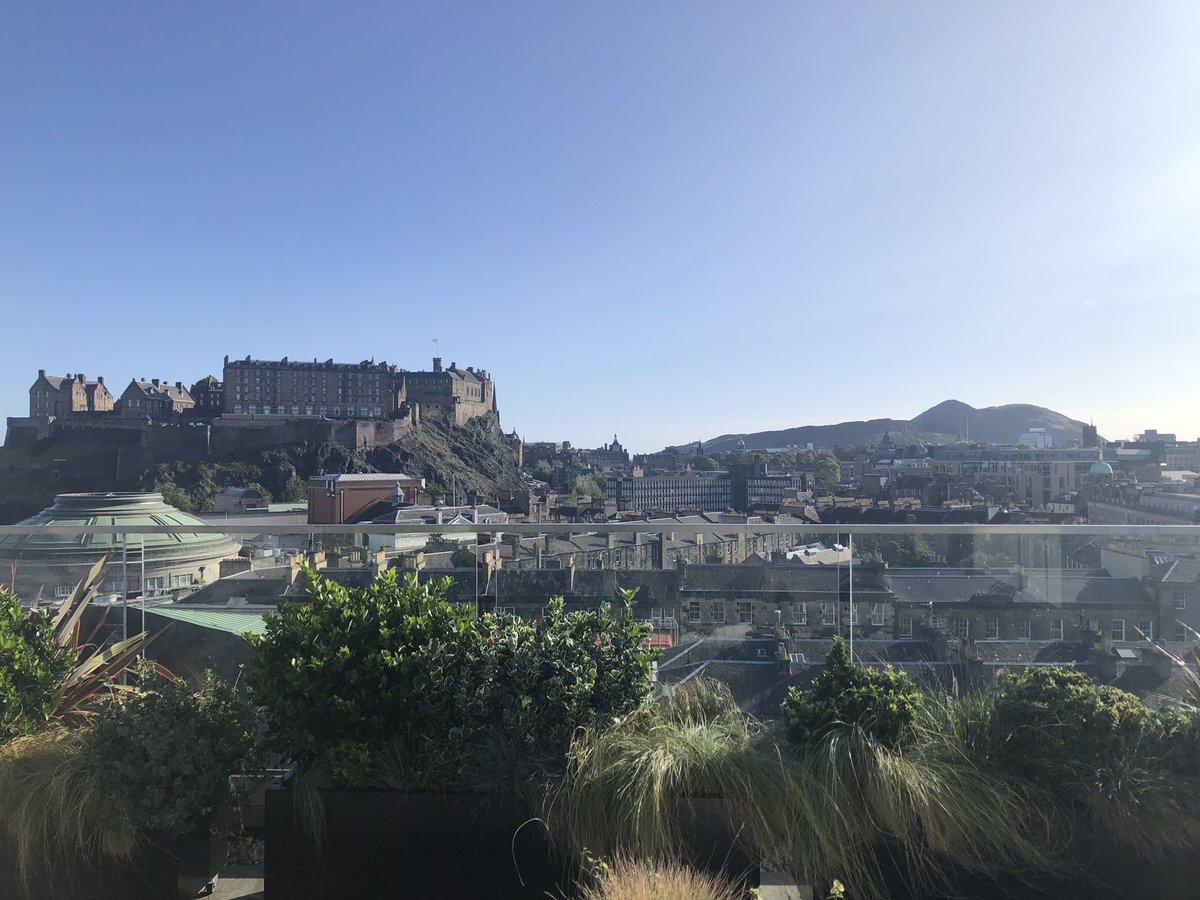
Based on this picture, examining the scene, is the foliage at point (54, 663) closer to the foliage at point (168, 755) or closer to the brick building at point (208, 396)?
the foliage at point (168, 755)

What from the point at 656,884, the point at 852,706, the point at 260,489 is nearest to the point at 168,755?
the point at 656,884

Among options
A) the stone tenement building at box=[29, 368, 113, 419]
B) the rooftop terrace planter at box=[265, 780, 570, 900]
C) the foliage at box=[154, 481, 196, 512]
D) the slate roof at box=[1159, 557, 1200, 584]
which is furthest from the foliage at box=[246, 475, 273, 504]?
the slate roof at box=[1159, 557, 1200, 584]

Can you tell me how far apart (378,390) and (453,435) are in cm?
1150

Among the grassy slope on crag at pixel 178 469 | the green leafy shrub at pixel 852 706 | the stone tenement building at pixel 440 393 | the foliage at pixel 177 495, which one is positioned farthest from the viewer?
the stone tenement building at pixel 440 393

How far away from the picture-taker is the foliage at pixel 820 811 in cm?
226

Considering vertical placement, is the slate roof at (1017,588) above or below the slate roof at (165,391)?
below

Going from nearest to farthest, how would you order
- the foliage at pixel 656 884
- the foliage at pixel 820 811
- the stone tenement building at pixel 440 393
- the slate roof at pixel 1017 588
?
the foliage at pixel 656 884
the foliage at pixel 820 811
the slate roof at pixel 1017 588
the stone tenement building at pixel 440 393

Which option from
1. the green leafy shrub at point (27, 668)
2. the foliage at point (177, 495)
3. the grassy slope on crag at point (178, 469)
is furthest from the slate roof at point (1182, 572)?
the grassy slope on crag at point (178, 469)

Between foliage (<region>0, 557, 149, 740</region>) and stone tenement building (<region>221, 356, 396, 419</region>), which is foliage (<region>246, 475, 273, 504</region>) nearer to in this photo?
stone tenement building (<region>221, 356, 396, 419</region>)

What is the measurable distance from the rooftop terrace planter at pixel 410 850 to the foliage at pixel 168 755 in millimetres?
Result: 290

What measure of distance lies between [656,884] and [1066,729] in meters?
1.44

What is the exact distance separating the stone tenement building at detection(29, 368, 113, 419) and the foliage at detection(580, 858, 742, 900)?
10026cm

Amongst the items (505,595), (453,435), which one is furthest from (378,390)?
(505,595)

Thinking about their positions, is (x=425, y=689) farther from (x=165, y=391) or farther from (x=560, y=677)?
(x=165, y=391)
